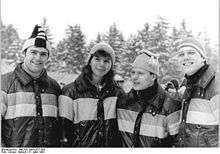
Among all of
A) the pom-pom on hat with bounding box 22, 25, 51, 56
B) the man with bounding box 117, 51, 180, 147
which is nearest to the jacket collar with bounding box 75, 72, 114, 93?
the man with bounding box 117, 51, 180, 147

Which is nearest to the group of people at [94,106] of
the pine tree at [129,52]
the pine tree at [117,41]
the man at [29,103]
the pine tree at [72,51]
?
the man at [29,103]

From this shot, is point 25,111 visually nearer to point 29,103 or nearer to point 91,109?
point 29,103

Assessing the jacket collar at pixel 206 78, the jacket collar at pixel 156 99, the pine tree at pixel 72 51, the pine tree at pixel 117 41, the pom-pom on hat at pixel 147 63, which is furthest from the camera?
the pine tree at pixel 72 51

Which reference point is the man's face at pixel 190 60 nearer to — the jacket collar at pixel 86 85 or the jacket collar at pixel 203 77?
the jacket collar at pixel 203 77

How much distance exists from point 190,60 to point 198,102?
424 mm

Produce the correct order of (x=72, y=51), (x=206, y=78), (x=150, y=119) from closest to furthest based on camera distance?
(x=206, y=78) < (x=150, y=119) < (x=72, y=51)

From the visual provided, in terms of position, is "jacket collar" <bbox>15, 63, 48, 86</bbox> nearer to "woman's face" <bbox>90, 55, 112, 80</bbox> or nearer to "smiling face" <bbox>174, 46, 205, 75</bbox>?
"woman's face" <bbox>90, 55, 112, 80</bbox>

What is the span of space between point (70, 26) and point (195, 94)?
2280mm

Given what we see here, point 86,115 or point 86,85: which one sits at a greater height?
point 86,85

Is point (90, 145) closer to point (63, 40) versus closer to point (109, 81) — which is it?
point (109, 81)

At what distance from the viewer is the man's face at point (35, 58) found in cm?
337

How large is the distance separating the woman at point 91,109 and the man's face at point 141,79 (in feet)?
0.98

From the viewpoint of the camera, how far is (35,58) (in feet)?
11.1

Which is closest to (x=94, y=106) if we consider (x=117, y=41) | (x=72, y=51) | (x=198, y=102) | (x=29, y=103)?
(x=29, y=103)
